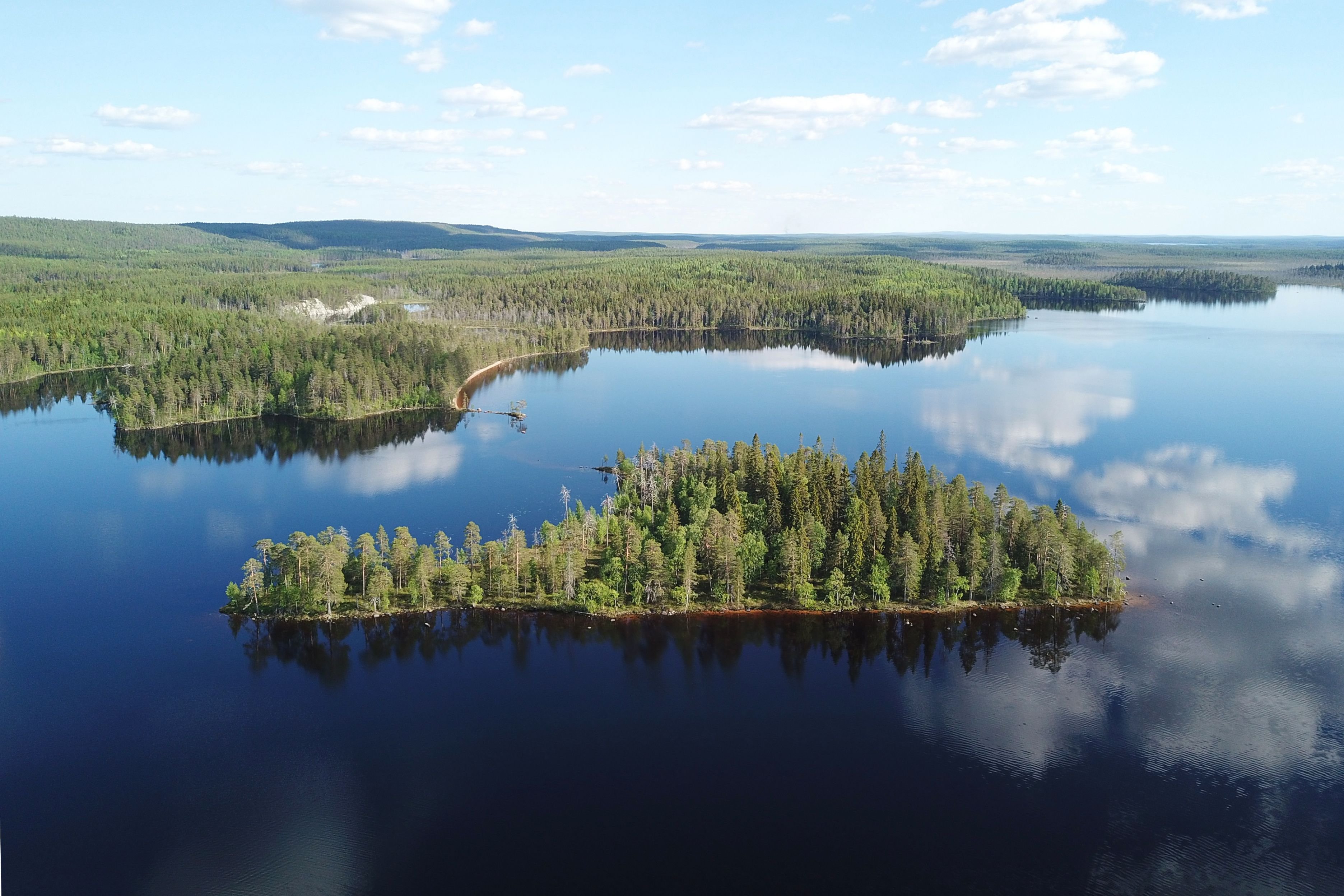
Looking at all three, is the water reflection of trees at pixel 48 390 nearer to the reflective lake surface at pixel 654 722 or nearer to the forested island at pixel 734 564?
the reflective lake surface at pixel 654 722

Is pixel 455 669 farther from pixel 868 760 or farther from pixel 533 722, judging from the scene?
pixel 868 760

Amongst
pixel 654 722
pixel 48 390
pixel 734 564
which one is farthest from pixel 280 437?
pixel 654 722

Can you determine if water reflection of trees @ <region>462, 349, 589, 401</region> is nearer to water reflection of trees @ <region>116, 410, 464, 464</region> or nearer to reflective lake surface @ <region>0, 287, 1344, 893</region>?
water reflection of trees @ <region>116, 410, 464, 464</region>

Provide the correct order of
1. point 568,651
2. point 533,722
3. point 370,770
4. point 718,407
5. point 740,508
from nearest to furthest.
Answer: point 370,770
point 533,722
point 568,651
point 740,508
point 718,407

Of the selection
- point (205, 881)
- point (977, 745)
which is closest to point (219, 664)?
point (205, 881)

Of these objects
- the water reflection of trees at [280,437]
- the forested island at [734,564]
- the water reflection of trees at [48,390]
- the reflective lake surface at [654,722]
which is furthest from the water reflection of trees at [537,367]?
the forested island at [734,564]

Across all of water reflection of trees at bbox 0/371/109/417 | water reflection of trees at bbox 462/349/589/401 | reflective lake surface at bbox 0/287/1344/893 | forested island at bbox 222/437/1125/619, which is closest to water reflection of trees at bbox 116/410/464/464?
reflective lake surface at bbox 0/287/1344/893
